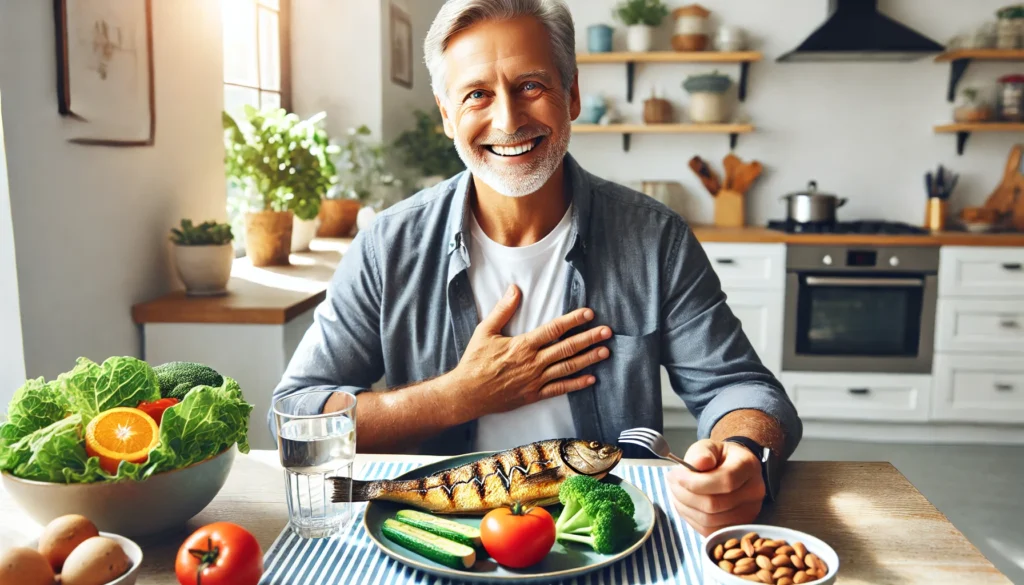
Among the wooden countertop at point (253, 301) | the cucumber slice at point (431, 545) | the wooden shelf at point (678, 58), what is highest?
the wooden shelf at point (678, 58)

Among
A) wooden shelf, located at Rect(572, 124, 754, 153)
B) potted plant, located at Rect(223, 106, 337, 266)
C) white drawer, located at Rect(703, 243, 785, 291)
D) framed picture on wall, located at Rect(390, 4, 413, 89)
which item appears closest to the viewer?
Result: potted plant, located at Rect(223, 106, 337, 266)

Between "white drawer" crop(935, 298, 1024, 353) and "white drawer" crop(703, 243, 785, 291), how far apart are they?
0.72 metres

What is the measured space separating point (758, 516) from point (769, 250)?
290cm

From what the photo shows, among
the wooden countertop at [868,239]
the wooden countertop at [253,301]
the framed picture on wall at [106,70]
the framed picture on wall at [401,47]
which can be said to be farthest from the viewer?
the framed picture on wall at [401,47]

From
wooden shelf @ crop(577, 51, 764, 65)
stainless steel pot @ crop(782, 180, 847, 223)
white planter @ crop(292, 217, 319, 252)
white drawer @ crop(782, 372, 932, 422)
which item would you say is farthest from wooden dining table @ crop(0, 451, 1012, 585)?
wooden shelf @ crop(577, 51, 764, 65)

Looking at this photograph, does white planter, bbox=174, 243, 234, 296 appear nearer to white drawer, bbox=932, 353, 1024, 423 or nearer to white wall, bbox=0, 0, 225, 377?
white wall, bbox=0, 0, 225, 377

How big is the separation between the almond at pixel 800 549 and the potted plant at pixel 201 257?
1819mm

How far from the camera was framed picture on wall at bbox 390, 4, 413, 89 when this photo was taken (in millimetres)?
4070

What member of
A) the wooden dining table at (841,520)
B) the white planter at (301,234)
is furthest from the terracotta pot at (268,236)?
the wooden dining table at (841,520)

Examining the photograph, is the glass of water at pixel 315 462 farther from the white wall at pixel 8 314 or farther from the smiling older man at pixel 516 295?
the white wall at pixel 8 314

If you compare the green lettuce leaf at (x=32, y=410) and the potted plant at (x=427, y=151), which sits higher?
the potted plant at (x=427, y=151)

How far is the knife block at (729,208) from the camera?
4.36 meters

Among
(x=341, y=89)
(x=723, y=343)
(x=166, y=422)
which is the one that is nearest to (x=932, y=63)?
(x=341, y=89)

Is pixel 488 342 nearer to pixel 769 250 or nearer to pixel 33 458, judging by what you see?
pixel 33 458
